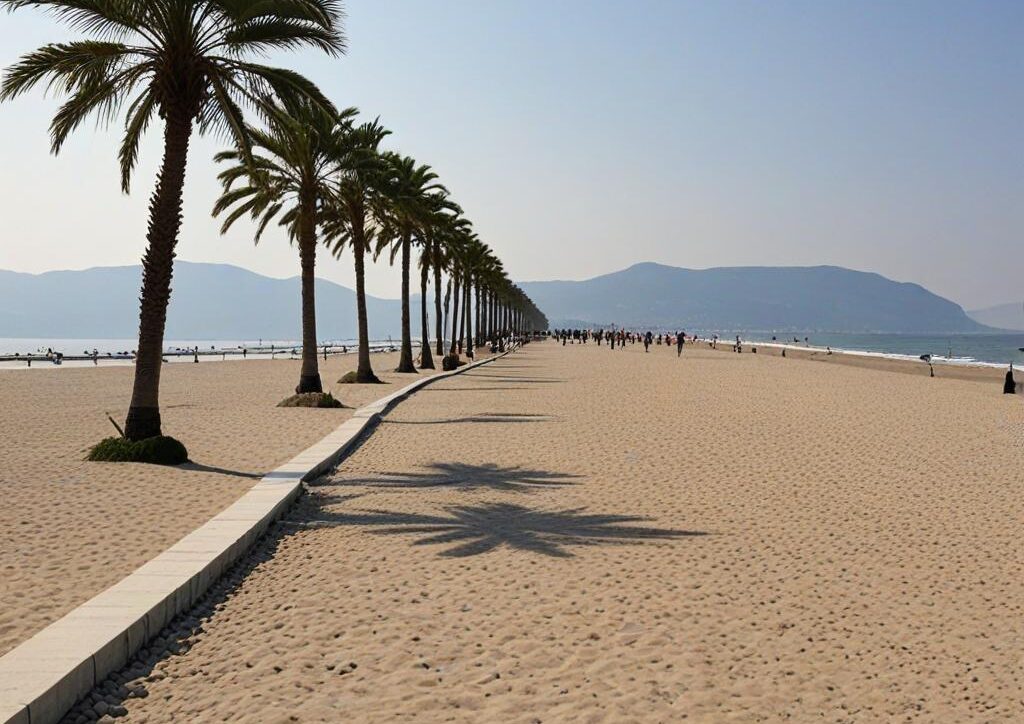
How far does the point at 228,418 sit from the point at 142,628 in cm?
1620

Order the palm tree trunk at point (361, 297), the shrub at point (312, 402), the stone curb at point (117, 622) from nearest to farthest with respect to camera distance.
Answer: the stone curb at point (117, 622) → the shrub at point (312, 402) → the palm tree trunk at point (361, 297)

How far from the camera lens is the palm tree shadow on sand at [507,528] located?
8.68 meters

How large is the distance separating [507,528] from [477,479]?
313 cm

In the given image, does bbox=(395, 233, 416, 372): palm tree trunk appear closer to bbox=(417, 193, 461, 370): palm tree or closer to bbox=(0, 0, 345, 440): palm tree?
bbox=(417, 193, 461, 370): palm tree

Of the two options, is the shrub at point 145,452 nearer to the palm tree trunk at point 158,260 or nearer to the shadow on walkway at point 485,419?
the palm tree trunk at point 158,260

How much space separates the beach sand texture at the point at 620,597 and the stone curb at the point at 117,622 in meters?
0.16

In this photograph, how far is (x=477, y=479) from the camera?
41.1 ft

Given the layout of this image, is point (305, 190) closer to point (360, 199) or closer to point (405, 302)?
point (360, 199)

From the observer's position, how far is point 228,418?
70.5 ft

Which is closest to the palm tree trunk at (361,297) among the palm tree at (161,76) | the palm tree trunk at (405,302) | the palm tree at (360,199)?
the palm tree at (360,199)

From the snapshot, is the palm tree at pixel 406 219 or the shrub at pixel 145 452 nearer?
the shrub at pixel 145 452

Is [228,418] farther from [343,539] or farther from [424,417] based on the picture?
[343,539]

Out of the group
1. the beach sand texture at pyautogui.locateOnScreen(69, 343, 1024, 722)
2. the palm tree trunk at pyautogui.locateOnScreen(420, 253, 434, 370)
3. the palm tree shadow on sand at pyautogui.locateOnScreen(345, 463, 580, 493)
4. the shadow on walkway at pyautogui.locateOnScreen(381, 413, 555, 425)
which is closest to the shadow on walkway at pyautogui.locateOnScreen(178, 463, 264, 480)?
the beach sand texture at pyautogui.locateOnScreen(69, 343, 1024, 722)

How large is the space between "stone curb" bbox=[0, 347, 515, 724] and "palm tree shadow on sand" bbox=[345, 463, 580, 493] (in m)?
2.57
